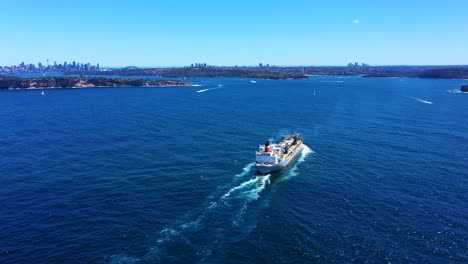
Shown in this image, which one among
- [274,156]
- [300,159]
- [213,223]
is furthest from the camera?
[300,159]

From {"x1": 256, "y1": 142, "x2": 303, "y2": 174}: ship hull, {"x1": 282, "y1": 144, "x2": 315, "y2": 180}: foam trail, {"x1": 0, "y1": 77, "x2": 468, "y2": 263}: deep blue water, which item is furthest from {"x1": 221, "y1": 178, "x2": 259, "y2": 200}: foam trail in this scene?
{"x1": 282, "y1": 144, "x2": 315, "y2": 180}: foam trail

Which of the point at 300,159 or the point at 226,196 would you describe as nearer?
the point at 226,196

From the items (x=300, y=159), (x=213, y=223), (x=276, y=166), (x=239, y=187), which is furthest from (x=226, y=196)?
(x=300, y=159)

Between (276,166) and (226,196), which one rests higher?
(276,166)

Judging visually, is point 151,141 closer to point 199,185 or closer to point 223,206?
point 199,185

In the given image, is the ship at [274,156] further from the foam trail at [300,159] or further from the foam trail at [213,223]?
the foam trail at [213,223]

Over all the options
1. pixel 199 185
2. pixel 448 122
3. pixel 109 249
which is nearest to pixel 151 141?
pixel 199 185

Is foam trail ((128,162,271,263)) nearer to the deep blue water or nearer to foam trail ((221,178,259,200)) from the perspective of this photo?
foam trail ((221,178,259,200))

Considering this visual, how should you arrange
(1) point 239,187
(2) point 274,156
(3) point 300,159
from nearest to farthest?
(1) point 239,187 → (2) point 274,156 → (3) point 300,159

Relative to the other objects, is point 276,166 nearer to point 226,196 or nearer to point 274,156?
point 274,156
